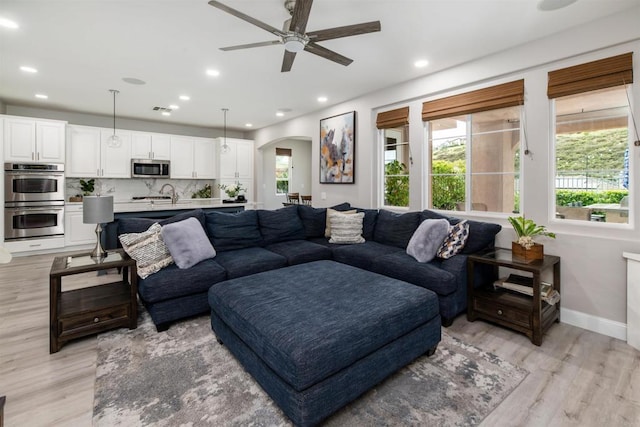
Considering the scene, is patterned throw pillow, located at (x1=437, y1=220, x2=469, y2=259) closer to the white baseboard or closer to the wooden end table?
the white baseboard

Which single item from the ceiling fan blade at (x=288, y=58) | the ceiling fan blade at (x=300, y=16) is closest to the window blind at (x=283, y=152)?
the ceiling fan blade at (x=288, y=58)

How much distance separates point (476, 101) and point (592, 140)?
118 cm

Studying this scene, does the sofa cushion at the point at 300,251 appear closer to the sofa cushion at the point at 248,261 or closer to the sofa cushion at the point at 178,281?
the sofa cushion at the point at 248,261

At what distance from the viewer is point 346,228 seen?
430 cm

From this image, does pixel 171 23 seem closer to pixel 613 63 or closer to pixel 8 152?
pixel 613 63

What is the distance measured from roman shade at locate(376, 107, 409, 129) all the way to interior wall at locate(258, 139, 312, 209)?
407 cm

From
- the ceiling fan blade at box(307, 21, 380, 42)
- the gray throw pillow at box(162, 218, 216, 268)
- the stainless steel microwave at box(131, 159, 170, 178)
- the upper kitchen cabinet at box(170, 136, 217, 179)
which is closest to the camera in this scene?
the ceiling fan blade at box(307, 21, 380, 42)

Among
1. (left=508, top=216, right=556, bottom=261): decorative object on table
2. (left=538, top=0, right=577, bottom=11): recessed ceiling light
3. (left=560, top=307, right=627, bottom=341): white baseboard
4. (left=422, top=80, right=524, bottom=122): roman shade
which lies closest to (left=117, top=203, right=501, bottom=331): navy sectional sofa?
(left=508, top=216, right=556, bottom=261): decorative object on table

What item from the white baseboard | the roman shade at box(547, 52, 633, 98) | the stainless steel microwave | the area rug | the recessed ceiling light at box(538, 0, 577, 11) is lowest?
the area rug

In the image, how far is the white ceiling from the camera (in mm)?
2617

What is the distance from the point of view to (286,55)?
2.83 metres

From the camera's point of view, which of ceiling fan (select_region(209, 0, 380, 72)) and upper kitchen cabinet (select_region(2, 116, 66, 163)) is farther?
upper kitchen cabinet (select_region(2, 116, 66, 163))

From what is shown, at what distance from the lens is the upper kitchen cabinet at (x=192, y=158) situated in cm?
730

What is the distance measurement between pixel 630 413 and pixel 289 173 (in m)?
8.45
